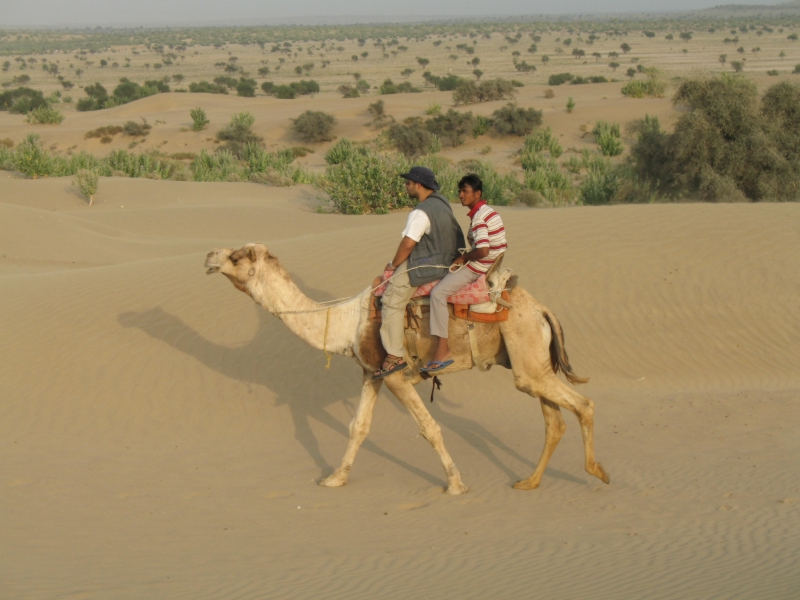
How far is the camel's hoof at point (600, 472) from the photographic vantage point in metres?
8.00

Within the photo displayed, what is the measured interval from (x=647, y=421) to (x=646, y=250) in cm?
402

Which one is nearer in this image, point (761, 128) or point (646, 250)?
point (646, 250)

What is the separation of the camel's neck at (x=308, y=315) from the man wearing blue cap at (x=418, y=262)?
0.43 metres

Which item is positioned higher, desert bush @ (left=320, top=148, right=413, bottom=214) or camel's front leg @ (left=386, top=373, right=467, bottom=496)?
camel's front leg @ (left=386, top=373, right=467, bottom=496)

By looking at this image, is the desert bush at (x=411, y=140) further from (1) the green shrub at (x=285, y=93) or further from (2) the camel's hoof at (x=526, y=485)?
(1) the green shrub at (x=285, y=93)

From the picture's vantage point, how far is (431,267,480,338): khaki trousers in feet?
24.4

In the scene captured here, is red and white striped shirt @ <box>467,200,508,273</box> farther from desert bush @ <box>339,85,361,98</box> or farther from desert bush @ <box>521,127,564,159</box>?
desert bush @ <box>339,85,361,98</box>

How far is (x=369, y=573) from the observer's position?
20.1 feet

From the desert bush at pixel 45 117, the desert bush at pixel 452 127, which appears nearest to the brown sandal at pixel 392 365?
the desert bush at pixel 452 127

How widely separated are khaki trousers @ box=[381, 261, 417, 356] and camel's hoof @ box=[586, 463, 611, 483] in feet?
6.82

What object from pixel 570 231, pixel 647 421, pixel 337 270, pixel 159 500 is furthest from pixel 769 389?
pixel 159 500

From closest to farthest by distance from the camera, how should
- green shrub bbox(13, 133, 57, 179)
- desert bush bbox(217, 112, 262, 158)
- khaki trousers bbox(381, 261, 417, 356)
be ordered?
khaki trousers bbox(381, 261, 417, 356) < green shrub bbox(13, 133, 57, 179) < desert bush bbox(217, 112, 262, 158)

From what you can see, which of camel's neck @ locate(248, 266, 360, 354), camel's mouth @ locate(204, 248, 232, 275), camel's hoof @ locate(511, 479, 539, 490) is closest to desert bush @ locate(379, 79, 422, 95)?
camel's neck @ locate(248, 266, 360, 354)

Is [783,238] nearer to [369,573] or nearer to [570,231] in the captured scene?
[570,231]
